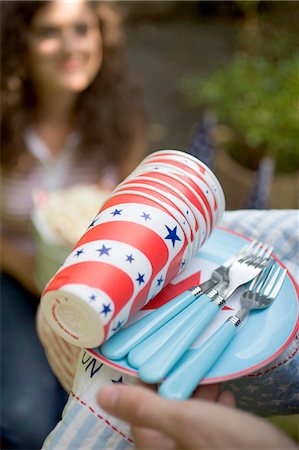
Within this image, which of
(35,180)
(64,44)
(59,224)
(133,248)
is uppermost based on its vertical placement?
(133,248)

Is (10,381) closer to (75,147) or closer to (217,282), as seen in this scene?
(75,147)

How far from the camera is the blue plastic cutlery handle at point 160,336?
0.47 metres

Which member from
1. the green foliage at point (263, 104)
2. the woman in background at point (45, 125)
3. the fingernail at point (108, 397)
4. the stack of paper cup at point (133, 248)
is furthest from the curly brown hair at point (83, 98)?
the fingernail at point (108, 397)

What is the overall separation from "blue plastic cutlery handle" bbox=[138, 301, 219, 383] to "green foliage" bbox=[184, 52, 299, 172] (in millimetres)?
1517

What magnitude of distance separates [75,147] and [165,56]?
2.25m

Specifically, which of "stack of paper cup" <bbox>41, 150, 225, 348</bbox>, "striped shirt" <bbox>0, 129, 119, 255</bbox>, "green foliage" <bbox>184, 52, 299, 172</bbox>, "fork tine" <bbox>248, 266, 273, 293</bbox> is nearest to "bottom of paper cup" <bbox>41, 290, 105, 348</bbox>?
"stack of paper cup" <bbox>41, 150, 225, 348</bbox>

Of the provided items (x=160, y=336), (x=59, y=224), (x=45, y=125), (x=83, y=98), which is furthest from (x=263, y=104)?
(x=160, y=336)

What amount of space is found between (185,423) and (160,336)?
0.10m

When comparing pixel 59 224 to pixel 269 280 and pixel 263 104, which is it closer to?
pixel 269 280

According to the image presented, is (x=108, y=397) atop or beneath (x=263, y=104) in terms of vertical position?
atop

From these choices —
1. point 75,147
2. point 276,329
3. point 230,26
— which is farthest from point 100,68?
point 230,26

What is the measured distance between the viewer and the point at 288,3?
9.01 feet

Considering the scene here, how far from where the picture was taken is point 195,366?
0.46 meters

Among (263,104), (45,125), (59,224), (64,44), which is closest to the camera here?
(59,224)
